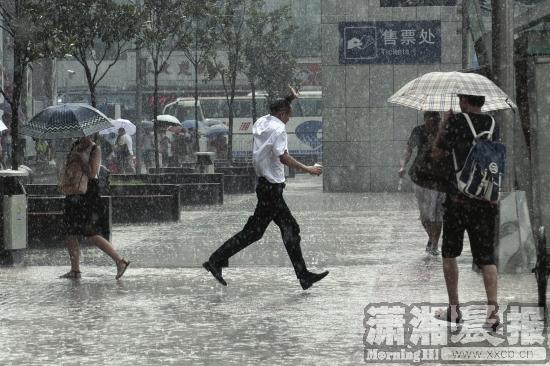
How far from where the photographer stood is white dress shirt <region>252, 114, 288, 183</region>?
12.2 m

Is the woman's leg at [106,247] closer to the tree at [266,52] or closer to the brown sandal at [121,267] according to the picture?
the brown sandal at [121,267]

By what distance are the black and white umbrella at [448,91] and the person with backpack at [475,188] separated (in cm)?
39

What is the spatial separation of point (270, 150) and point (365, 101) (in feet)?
72.5

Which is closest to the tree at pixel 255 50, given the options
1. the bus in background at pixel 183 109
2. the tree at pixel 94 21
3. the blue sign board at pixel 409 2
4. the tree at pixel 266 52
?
the tree at pixel 266 52

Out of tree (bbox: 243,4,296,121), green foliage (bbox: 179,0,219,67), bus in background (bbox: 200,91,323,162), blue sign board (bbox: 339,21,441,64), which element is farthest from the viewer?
bus in background (bbox: 200,91,323,162)

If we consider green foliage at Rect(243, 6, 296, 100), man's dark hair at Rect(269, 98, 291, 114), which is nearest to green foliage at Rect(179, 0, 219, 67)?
green foliage at Rect(243, 6, 296, 100)

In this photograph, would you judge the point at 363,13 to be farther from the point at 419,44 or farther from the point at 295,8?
the point at 295,8

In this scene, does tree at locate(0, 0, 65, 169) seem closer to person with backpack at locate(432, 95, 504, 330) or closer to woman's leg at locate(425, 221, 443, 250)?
woman's leg at locate(425, 221, 443, 250)

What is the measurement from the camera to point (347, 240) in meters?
17.9

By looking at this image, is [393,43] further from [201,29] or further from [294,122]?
[294,122]

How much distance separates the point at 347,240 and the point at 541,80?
15.7 ft

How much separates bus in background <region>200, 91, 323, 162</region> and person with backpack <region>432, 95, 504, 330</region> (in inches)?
2168

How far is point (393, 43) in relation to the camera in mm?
33938

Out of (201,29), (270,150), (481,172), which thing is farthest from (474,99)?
(201,29)
